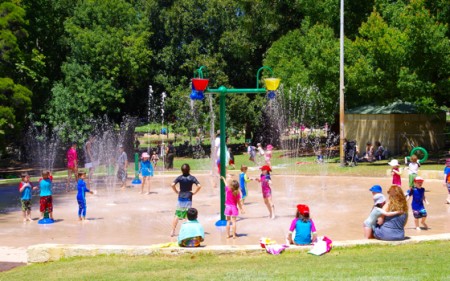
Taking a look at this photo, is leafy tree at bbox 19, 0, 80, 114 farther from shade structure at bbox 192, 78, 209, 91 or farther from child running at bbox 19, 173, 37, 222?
shade structure at bbox 192, 78, 209, 91

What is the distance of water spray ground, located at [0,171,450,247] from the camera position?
13.5 m

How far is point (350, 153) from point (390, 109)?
660cm

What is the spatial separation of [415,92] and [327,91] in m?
5.92

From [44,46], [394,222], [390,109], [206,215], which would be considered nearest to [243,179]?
[206,215]

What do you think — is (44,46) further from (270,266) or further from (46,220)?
(270,266)

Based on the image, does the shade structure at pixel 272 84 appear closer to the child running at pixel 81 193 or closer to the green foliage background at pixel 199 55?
the child running at pixel 81 193

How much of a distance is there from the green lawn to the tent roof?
2372cm

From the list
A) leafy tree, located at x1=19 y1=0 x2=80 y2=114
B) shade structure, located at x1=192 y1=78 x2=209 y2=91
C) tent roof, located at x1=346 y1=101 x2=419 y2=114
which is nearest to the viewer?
shade structure, located at x1=192 y1=78 x2=209 y2=91

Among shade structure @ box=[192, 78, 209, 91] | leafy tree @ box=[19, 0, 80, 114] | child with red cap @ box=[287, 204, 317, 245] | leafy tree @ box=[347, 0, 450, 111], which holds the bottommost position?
child with red cap @ box=[287, 204, 317, 245]

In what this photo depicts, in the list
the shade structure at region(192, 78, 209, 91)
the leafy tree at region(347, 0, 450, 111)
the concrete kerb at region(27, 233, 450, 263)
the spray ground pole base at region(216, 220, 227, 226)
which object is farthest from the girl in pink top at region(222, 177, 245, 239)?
the leafy tree at region(347, 0, 450, 111)

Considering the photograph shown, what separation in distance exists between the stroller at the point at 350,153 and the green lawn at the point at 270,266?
17.8m

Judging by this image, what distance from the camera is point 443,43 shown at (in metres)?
26.6

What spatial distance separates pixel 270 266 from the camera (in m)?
9.63

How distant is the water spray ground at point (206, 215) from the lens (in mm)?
13531
